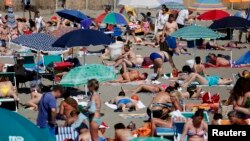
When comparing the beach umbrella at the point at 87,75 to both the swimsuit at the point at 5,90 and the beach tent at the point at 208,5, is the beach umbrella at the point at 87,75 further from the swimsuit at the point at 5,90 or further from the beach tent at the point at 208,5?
the beach tent at the point at 208,5

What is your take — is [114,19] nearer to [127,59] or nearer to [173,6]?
[173,6]

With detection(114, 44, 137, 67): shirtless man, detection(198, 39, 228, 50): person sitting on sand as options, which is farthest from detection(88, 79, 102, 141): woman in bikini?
detection(198, 39, 228, 50): person sitting on sand

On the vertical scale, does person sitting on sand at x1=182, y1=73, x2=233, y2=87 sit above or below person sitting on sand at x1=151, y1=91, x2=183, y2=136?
below

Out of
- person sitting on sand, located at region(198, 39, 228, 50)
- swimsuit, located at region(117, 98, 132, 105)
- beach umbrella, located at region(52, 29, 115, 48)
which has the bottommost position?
person sitting on sand, located at region(198, 39, 228, 50)

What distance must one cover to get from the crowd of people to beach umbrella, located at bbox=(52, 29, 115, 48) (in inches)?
41.8

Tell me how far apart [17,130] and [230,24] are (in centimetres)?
1400

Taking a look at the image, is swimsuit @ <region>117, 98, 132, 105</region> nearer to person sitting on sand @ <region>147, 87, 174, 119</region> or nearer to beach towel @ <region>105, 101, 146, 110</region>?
beach towel @ <region>105, 101, 146, 110</region>

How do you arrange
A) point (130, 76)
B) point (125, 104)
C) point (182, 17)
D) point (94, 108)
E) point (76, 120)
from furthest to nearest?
point (182, 17)
point (130, 76)
point (125, 104)
point (94, 108)
point (76, 120)

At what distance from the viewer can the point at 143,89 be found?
670 inches

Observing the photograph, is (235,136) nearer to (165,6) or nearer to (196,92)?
(196,92)

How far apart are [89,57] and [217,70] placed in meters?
4.01

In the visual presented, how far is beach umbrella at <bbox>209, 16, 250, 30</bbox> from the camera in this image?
21500mm

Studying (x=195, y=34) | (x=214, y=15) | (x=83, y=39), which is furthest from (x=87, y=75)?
(x=214, y=15)

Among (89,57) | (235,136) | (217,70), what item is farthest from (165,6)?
(235,136)
